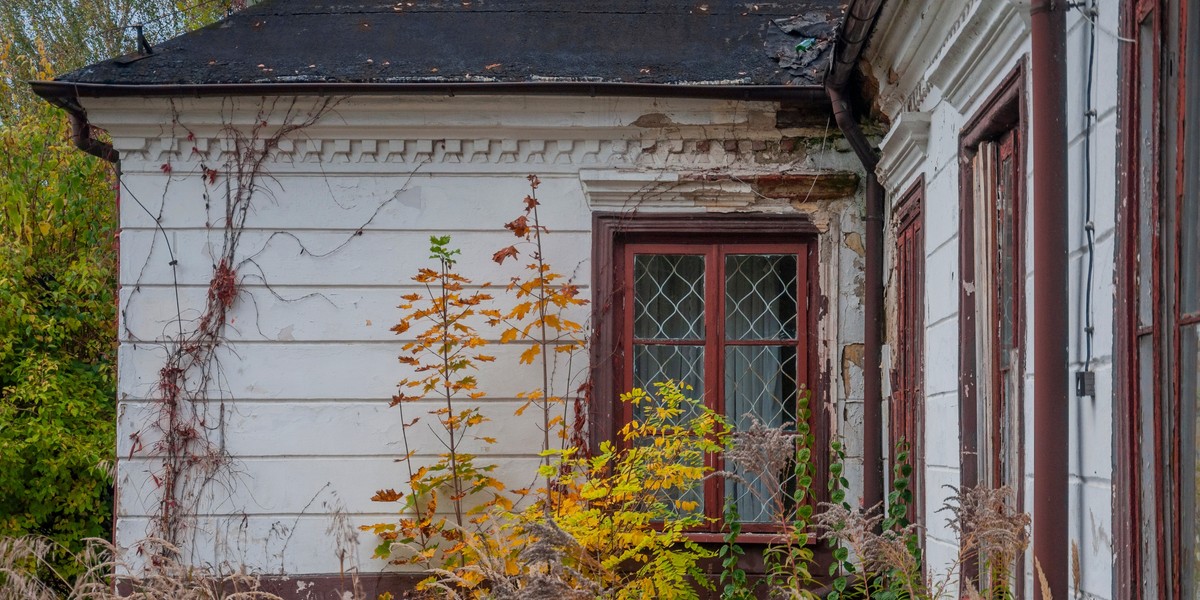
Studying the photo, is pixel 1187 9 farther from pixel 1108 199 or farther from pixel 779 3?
pixel 779 3

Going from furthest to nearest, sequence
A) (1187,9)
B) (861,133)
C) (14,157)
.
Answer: (14,157)
(861,133)
(1187,9)

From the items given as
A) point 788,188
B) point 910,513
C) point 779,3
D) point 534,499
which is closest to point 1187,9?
point 910,513

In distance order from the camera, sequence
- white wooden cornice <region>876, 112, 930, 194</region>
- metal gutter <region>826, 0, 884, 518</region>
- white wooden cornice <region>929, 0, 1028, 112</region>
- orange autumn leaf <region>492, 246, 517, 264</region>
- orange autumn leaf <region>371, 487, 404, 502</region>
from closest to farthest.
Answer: white wooden cornice <region>929, 0, 1028, 112</region> → white wooden cornice <region>876, 112, 930, 194</region> → metal gutter <region>826, 0, 884, 518</region> → orange autumn leaf <region>371, 487, 404, 502</region> → orange autumn leaf <region>492, 246, 517, 264</region>

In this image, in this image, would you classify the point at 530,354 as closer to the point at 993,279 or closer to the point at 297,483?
the point at 297,483

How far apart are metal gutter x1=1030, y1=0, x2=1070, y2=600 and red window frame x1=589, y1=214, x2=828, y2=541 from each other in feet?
9.72

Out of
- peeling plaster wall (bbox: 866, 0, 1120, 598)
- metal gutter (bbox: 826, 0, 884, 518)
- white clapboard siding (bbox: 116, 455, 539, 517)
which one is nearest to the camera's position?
peeling plaster wall (bbox: 866, 0, 1120, 598)

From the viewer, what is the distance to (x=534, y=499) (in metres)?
6.05

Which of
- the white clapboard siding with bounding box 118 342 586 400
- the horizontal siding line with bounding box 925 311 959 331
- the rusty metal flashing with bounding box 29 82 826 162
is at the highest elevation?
the rusty metal flashing with bounding box 29 82 826 162

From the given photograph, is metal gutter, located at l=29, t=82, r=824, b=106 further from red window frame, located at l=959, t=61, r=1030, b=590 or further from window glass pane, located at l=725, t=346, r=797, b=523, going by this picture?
red window frame, located at l=959, t=61, r=1030, b=590

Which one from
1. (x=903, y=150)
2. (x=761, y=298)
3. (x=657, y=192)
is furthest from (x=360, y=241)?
(x=903, y=150)

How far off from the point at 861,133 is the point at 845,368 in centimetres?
117

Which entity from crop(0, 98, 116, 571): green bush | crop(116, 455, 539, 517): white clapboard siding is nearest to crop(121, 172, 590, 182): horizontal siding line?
crop(116, 455, 539, 517): white clapboard siding

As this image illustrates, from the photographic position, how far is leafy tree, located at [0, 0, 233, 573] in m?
8.80

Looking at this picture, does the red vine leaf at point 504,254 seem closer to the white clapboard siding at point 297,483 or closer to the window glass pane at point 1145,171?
the white clapboard siding at point 297,483
